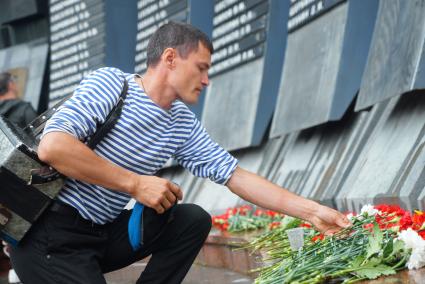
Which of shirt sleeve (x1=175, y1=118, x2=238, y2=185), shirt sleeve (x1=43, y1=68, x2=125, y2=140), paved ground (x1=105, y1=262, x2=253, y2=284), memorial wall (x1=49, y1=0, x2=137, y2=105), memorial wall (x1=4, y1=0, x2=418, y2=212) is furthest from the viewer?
memorial wall (x1=49, y1=0, x2=137, y2=105)

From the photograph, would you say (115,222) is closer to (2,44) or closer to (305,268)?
(305,268)

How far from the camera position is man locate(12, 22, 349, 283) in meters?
3.44

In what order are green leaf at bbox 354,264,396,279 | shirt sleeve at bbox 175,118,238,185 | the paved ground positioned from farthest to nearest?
the paved ground
shirt sleeve at bbox 175,118,238,185
green leaf at bbox 354,264,396,279

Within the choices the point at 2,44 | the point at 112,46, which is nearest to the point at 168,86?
the point at 112,46

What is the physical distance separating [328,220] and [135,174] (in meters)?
0.83

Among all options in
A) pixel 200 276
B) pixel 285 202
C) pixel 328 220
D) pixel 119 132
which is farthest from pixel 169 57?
pixel 200 276

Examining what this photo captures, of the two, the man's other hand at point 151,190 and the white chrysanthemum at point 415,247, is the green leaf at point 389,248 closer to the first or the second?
the white chrysanthemum at point 415,247

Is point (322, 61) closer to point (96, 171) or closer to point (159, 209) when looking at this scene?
point (159, 209)

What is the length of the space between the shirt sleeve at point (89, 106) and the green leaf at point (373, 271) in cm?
105

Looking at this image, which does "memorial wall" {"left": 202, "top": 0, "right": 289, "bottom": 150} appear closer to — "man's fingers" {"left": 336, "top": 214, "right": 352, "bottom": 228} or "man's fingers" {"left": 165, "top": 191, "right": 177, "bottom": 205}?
"man's fingers" {"left": 336, "top": 214, "right": 352, "bottom": 228}

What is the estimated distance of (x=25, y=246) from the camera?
365 cm

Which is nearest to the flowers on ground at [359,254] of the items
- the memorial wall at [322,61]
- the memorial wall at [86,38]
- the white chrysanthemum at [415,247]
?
the white chrysanthemum at [415,247]

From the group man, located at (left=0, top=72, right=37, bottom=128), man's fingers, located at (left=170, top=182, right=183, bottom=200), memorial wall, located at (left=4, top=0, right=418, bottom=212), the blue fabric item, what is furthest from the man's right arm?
man, located at (left=0, top=72, right=37, bottom=128)

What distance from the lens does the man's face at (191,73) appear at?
12.0ft
